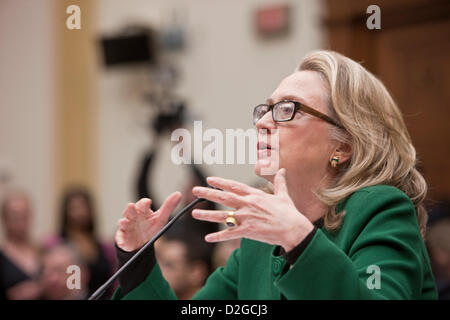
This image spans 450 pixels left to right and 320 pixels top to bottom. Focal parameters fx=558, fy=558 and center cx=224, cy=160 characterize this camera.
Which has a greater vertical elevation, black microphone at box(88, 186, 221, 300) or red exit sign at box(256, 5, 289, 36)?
red exit sign at box(256, 5, 289, 36)

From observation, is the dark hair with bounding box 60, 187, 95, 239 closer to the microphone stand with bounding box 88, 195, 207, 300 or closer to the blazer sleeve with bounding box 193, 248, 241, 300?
the blazer sleeve with bounding box 193, 248, 241, 300

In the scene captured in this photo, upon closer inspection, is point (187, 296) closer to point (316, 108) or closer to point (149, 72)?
point (316, 108)

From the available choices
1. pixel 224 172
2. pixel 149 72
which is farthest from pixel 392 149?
pixel 149 72

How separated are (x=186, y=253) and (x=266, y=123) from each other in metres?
0.98

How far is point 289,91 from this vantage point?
3.76 ft

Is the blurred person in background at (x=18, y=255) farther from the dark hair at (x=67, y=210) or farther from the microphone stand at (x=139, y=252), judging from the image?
the microphone stand at (x=139, y=252)

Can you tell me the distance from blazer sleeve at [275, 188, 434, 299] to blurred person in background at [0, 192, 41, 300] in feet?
5.24

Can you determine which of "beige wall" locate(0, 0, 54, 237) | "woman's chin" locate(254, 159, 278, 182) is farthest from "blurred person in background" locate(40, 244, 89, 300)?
"beige wall" locate(0, 0, 54, 237)

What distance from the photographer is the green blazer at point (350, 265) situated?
2.85 ft

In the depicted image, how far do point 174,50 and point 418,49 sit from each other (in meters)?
1.97

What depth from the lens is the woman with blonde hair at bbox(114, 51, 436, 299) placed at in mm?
974

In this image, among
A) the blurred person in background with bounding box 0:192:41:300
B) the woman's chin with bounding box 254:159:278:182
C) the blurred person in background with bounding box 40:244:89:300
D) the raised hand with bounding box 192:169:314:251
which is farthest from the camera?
the blurred person in background with bounding box 0:192:41:300

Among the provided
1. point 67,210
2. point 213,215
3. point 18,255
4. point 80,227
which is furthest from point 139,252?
point 67,210

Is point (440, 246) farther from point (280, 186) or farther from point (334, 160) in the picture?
point (280, 186)
